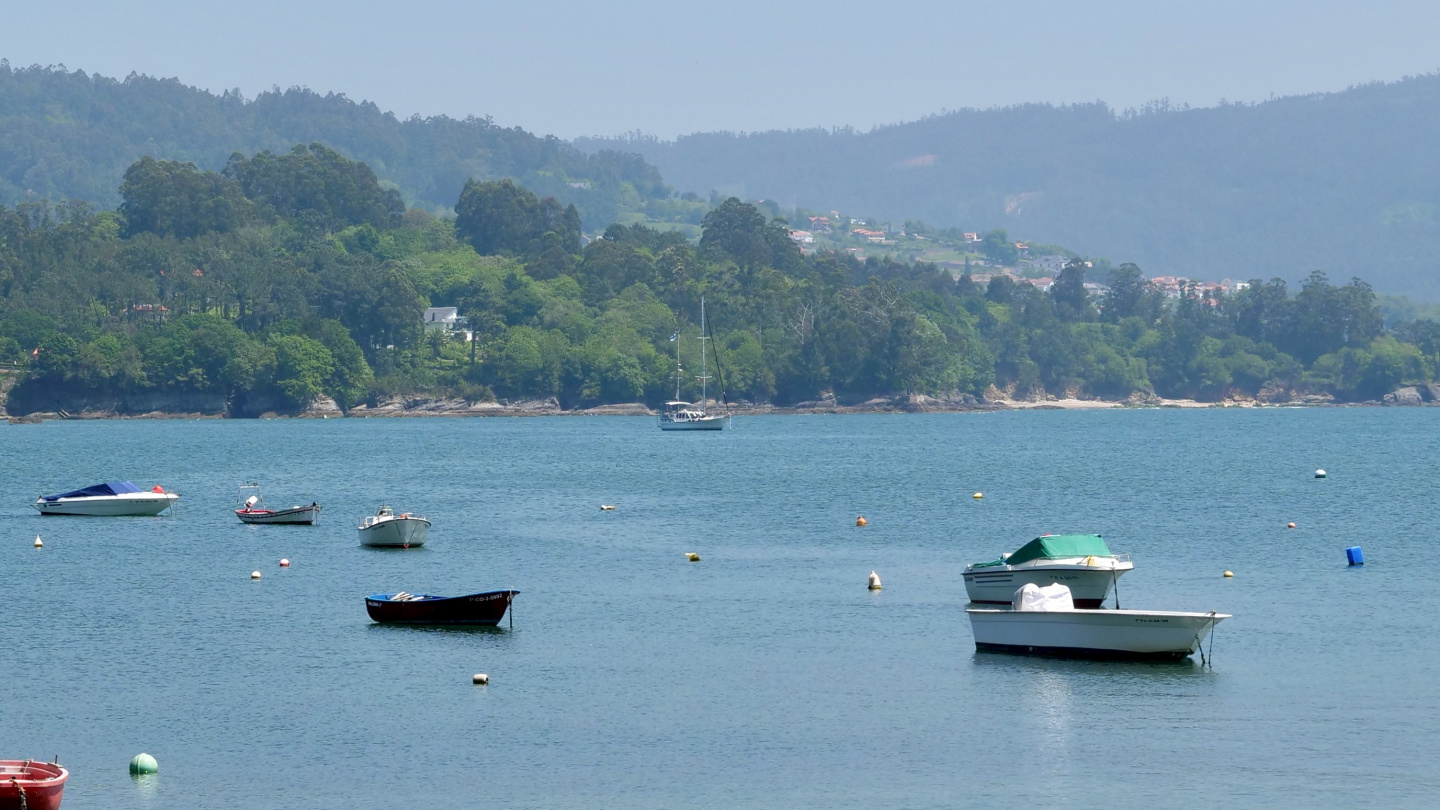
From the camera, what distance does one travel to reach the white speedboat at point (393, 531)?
75.9m

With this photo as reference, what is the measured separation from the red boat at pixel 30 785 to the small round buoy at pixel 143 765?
4.19 meters

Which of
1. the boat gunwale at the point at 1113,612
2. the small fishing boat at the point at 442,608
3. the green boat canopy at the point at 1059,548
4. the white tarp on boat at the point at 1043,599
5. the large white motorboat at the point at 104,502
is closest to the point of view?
the boat gunwale at the point at 1113,612

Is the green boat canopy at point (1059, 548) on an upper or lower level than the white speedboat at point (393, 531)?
upper

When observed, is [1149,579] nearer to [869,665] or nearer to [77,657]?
[869,665]

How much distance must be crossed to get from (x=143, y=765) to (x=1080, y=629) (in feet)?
76.9

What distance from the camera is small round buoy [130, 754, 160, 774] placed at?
35.9 m

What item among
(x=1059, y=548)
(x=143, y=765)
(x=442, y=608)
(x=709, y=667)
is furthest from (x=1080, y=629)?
(x=143, y=765)

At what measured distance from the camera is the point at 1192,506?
9581 cm

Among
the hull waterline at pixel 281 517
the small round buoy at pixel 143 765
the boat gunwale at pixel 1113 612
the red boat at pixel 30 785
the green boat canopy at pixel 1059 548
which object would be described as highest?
the green boat canopy at pixel 1059 548

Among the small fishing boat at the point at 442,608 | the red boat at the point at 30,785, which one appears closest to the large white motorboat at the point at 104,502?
the small fishing boat at the point at 442,608

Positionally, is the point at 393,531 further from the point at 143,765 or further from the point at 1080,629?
the point at 143,765

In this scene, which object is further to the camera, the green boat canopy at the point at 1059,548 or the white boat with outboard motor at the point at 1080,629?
the green boat canopy at the point at 1059,548

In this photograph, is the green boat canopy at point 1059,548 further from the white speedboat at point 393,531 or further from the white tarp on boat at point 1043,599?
the white speedboat at point 393,531

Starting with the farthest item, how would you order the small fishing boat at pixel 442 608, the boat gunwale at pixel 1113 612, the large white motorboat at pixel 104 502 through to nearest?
the large white motorboat at pixel 104 502, the small fishing boat at pixel 442 608, the boat gunwale at pixel 1113 612
